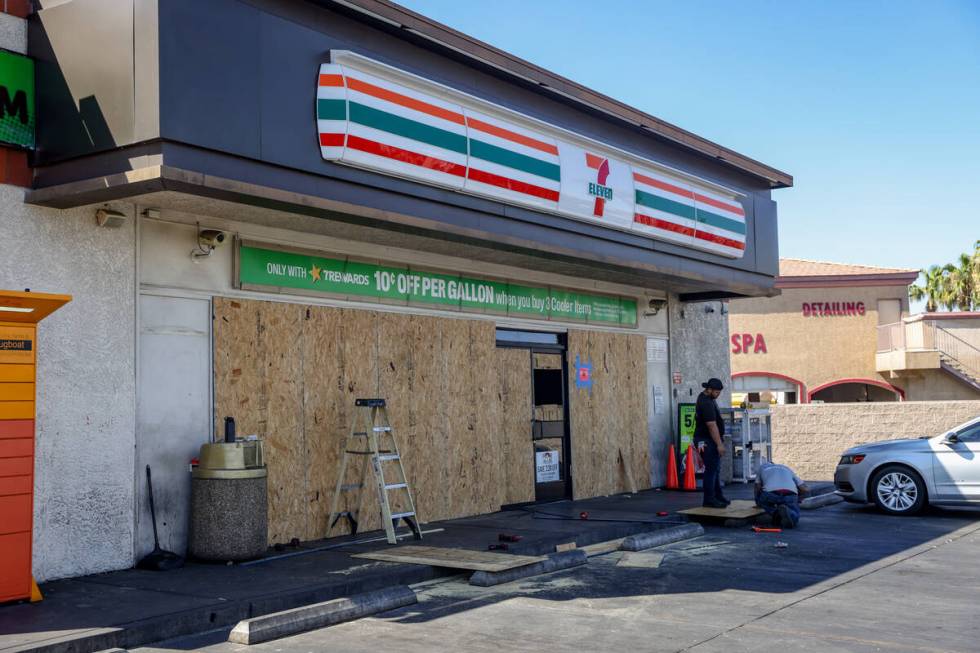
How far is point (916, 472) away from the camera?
14641 mm

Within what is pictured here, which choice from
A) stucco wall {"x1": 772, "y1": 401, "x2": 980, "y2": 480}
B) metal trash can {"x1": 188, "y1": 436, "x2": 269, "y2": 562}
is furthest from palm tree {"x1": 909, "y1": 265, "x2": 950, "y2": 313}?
metal trash can {"x1": 188, "y1": 436, "x2": 269, "y2": 562}

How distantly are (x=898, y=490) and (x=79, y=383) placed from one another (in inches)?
455

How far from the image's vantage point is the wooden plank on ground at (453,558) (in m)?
9.59

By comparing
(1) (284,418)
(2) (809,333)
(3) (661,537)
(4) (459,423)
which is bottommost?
(3) (661,537)

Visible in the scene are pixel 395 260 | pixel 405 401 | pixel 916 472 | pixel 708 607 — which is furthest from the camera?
pixel 916 472

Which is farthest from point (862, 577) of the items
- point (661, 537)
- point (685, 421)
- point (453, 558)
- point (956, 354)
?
point (956, 354)

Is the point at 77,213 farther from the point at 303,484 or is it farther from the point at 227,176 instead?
the point at 303,484

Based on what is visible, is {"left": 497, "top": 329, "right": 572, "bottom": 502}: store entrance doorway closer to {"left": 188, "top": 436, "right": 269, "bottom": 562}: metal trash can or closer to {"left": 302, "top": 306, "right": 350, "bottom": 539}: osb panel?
{"left": 302, "top": 306, "right": 350, "bottom": 539}: osb panel

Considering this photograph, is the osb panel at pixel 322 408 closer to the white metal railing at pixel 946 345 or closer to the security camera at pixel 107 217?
the security camera at pixel 107 217

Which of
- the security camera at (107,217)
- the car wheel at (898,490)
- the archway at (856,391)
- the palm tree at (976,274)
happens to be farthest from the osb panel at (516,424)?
the palm tree at (976,274)

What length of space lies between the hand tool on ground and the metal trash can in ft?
0.90

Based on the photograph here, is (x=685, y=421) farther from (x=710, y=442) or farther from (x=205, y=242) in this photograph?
(x=205, y=242)

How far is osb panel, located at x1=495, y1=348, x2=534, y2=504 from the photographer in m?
14.8

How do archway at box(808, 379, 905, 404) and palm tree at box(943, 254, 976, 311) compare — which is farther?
palm tree at box(943, 254, 976, 311)
